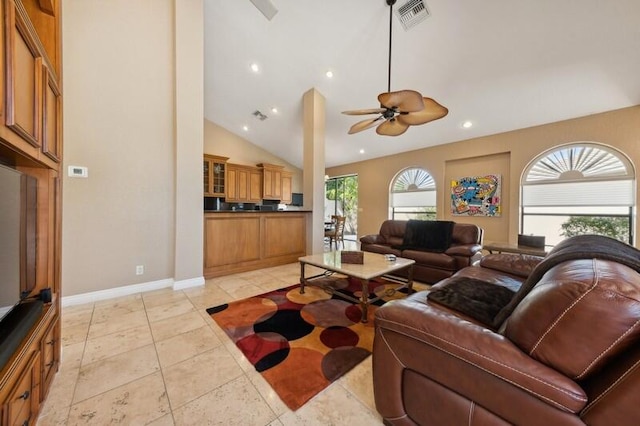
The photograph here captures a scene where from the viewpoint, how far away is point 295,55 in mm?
4102

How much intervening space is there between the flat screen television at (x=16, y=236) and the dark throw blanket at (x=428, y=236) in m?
3.84

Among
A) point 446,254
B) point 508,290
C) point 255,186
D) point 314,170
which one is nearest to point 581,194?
point 446,254

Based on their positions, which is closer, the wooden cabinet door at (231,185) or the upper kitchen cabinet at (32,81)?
the upper kitchen cabinet at (32,81)

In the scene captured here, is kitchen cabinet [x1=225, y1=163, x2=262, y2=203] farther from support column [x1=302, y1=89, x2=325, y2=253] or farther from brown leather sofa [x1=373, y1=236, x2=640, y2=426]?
brown leather sofa [x1=373, y1=236, x2=640, y2=426]

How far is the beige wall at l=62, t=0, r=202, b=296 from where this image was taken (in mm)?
2604

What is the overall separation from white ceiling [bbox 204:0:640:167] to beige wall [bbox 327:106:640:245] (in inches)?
7.3

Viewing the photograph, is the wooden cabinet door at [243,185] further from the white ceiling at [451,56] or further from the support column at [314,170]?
the support column at [314,170]

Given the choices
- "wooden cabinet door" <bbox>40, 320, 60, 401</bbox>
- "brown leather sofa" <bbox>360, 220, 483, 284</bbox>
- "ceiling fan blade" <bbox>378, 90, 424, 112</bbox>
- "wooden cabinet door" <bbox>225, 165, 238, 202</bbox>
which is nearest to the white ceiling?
"ceiling fan blade" <bbox>378, 90, 424, 112</bbox>

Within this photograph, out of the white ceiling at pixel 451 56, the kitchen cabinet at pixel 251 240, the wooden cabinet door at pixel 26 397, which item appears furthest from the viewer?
the kitchen cabinet at pixel 251 240

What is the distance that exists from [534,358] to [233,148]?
7721 mm

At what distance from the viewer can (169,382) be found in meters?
1.50

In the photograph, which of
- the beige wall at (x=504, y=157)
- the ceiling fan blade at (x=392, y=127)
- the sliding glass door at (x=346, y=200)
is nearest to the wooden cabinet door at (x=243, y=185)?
the sliding glass door at (x=346, y=200)

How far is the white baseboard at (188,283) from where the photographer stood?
10.1 ft

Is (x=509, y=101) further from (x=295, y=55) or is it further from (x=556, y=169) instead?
(x=295, y=55)
